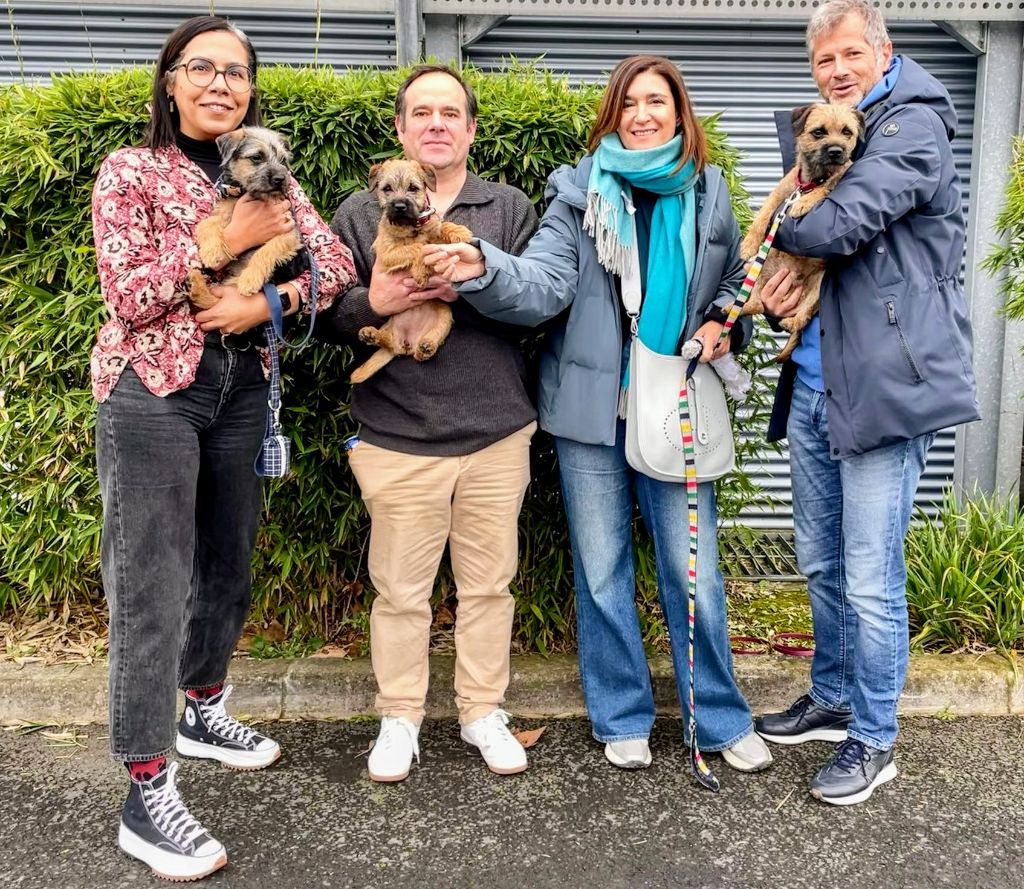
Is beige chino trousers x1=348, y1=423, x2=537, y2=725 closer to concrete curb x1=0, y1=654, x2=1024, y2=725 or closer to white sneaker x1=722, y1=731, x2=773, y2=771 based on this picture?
concrete curb x1=0, y1=654, x2=1024, y2=725

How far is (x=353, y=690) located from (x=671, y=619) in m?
1.38

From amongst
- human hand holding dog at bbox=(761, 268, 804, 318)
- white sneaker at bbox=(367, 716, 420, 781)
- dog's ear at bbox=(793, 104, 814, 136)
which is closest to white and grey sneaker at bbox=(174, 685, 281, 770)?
white sneaker at bbox=(367, 716, 420, 781)

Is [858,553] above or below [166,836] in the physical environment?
above

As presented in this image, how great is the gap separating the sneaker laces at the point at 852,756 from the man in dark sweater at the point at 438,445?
1.08 metres

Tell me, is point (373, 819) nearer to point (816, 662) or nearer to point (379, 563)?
point (379, 563)

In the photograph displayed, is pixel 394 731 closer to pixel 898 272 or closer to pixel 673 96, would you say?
pixel 898 272

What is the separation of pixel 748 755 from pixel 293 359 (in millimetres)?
2296

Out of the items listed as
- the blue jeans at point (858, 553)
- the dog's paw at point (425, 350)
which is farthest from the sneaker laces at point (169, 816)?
the blue jeans at point (858, 553)

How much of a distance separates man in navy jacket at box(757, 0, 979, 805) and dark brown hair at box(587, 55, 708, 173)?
1.26ft

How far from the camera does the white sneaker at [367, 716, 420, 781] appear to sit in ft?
9.59

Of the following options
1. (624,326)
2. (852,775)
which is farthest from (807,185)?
(852,775)

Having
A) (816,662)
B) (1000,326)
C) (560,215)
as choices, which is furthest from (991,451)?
(560,215)

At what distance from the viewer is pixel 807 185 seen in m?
2.85

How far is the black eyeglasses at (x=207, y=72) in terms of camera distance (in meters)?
2.42
